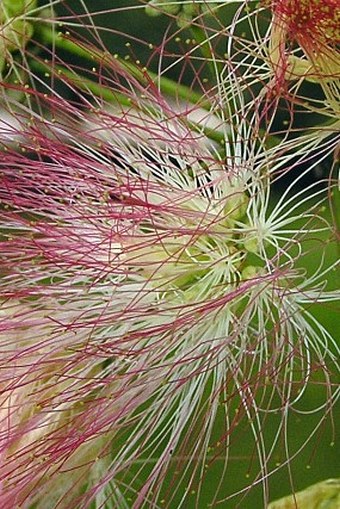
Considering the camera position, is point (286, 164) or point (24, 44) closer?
point (286, 164)

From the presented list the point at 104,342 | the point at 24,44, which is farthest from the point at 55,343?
the point at 24,44

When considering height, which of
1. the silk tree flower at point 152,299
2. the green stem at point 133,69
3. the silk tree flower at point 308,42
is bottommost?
the silk tree flower at point 152,299

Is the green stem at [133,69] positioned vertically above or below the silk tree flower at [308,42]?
above

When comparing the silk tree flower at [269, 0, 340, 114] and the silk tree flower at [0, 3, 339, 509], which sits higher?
the silk tree flower at [269, 0, 340, 114]

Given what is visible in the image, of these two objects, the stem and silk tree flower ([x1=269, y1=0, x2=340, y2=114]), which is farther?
the stem

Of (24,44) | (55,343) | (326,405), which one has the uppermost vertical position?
(24,44)

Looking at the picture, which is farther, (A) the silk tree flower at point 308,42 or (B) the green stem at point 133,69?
(B) the green stem at point 133,69

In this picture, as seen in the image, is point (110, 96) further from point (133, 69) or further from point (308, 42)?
point (308, 42)

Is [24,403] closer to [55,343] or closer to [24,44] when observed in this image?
[55,343]
